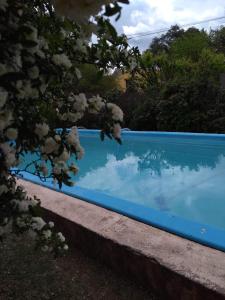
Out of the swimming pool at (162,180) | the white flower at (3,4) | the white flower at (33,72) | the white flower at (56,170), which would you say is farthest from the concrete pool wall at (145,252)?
the white flower at (3,4)

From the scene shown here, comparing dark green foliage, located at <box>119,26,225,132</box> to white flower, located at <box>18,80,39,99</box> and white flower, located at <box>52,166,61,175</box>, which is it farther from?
white flower, located at <box>18,80,39,99</box>

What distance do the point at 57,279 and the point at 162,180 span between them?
4369mm

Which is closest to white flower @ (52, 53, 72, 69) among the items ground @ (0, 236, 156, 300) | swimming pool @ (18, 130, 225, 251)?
swimming pool @ (18, 130, 225, 251)

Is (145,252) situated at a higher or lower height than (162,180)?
higher

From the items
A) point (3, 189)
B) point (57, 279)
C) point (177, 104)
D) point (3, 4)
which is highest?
point (3, 4)

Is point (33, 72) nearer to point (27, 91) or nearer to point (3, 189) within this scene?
point (27, 91)

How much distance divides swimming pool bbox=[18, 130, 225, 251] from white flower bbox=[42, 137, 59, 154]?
72cm

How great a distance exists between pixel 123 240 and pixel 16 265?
32.7 inches

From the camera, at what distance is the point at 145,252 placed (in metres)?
2.74

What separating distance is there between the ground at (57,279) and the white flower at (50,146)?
1.41m

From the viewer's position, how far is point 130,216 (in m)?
3.57

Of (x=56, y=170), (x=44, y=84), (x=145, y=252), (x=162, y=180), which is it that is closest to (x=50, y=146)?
(x=56, y=170)

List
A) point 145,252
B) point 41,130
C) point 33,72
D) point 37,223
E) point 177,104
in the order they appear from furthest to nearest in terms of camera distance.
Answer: point 177,104
point 145,252
point 37,223
point 41,130
point 33,72

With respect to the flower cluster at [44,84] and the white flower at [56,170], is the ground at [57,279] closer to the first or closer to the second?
the flower cluster at [44,84]
